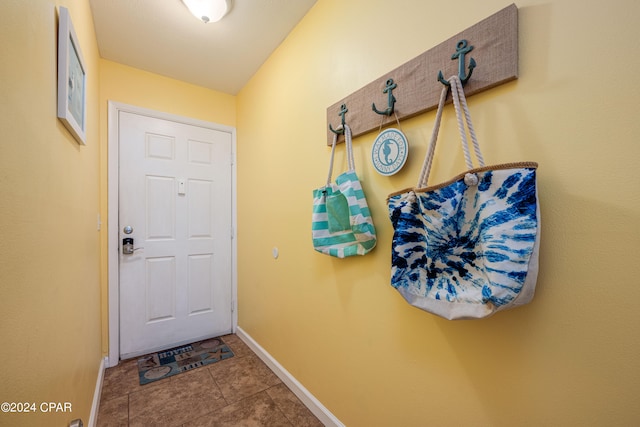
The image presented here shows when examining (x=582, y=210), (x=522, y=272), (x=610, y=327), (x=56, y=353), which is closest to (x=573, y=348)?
(x=610, y=327)

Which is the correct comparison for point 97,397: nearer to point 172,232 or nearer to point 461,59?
point 172,232

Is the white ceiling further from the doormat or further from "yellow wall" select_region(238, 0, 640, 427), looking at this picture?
the doormat

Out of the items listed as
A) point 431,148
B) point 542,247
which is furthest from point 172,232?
point 542,247

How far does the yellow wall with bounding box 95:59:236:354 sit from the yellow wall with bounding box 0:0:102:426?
108cm

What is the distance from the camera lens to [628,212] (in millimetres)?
596

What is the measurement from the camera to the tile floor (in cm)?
148

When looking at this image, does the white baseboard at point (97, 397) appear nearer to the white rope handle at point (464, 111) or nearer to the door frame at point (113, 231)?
the door frame at point (113, 231)

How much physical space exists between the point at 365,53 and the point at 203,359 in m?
2.39

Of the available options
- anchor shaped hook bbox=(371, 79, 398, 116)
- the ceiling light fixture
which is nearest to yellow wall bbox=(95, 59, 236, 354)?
the ceiling light fixture

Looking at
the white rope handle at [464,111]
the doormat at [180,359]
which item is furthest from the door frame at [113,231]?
the white rope handle at [464,111]

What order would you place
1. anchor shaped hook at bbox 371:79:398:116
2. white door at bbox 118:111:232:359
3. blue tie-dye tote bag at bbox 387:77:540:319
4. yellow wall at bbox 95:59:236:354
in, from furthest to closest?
1. white door at bbox 118:111:232:359
2. yellow wall at bbox 95:59:236:354
3. anchor shaped hook at bbox 371:79:398:116
4. blue tie-dye tote bag at bbox 387:77:540:319

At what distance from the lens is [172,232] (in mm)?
2299

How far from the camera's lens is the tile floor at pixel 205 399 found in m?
1.48

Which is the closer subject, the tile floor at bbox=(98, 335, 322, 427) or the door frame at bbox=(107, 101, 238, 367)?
the tile floor at bbox=(98, 335, 322, 427)
